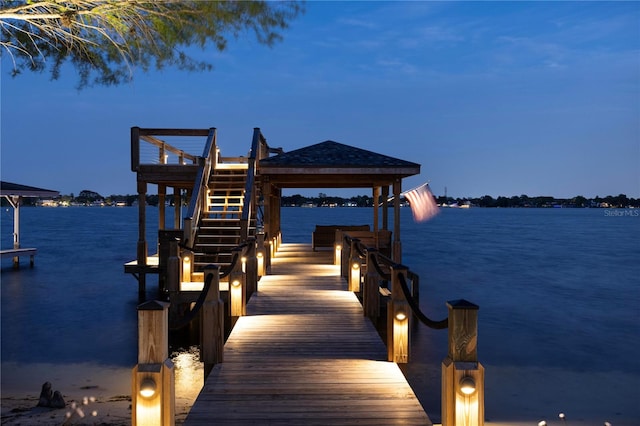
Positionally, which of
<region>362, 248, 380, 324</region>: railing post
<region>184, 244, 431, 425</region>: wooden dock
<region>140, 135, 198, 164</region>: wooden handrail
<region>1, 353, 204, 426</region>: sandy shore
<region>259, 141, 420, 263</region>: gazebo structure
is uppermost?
<region>140, 135, 198, 164</region>: wooden handrail

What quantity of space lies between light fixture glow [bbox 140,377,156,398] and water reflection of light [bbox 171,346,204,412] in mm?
5473

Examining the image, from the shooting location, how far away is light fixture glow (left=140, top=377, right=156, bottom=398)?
13.0 ft

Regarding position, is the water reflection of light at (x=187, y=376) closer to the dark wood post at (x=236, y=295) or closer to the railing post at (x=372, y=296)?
the dark wood post at (x=236, y=295)

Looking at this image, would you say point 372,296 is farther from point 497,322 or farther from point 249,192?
point 497,322

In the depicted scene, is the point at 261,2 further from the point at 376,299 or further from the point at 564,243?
the point at 564,243

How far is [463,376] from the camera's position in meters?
4.08

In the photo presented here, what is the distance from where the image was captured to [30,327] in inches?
693

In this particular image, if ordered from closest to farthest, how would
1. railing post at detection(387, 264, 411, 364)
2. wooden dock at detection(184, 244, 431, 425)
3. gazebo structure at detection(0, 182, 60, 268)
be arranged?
wooden dock at detection(184, 244, 431, 425)
railing post at detection(387, 264, 411, 364)
gazebo structure at detection(0, 182, 60, 268)

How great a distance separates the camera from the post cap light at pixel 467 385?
406 centimetres

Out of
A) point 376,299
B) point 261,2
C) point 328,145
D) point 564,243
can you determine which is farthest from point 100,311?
point 564,243

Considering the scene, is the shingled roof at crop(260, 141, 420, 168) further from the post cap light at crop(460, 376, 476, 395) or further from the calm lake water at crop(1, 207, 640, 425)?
the post cap light at crop(460, 376, 476, 395)

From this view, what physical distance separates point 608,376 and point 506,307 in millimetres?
9947

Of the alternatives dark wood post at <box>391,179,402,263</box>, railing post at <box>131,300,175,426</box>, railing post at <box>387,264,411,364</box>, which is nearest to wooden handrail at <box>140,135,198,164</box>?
dark wood post at <box>391,179,402,263</box>

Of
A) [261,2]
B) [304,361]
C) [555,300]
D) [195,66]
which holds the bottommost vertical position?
[555,300]
